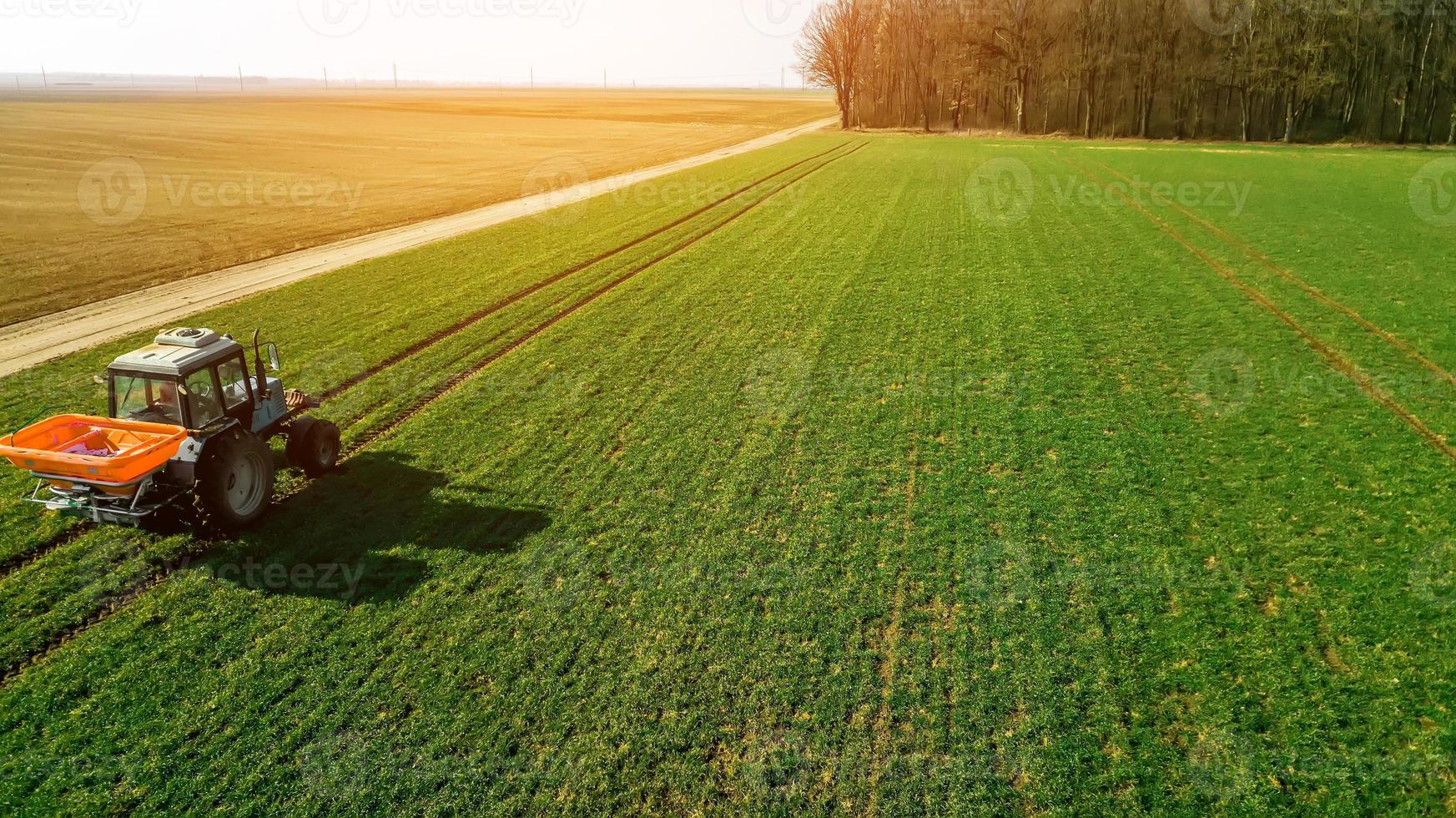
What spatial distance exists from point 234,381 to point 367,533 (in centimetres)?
296

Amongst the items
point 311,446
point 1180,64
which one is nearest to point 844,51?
point 1180,64

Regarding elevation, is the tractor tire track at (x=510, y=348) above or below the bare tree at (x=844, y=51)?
below

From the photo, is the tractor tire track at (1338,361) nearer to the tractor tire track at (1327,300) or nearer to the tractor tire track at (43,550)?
the tractor tire track at (1327,300)

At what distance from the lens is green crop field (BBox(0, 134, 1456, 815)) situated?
6.97 m

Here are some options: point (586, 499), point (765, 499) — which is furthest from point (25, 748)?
point (765, 499)

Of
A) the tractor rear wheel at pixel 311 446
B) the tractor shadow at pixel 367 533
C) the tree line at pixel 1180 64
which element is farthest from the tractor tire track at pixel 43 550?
the tree line at pixel 1180 64

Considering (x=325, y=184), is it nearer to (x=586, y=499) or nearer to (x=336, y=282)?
(x=336, y=282)

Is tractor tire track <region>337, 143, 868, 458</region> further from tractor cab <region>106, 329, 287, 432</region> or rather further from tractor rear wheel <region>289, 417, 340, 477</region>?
tractor cab <region>106, 329, 287, 432</region>

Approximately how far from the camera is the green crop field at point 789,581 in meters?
6.97

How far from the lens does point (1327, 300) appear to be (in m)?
21.3

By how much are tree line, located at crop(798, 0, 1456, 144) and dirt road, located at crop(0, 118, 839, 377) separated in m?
66.0

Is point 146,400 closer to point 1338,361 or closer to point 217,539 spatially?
point 217,539

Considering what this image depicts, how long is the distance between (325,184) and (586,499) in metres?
42.2

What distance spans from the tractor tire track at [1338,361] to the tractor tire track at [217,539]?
17582 millimetres
